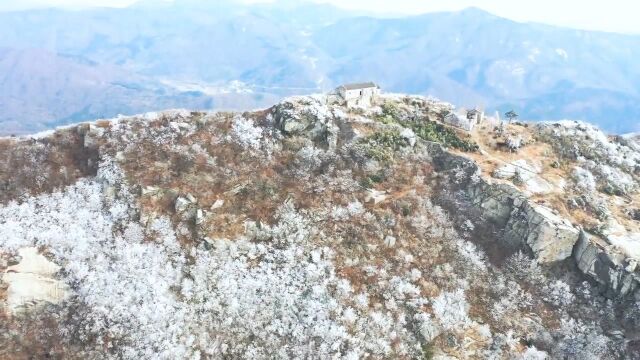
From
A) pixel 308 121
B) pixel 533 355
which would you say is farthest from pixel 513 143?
pixel 533 355

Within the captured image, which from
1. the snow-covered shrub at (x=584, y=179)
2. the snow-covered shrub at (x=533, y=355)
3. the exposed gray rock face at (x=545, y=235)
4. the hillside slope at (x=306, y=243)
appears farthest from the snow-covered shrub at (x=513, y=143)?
the snow-covered shrub at (x=533, y=355)

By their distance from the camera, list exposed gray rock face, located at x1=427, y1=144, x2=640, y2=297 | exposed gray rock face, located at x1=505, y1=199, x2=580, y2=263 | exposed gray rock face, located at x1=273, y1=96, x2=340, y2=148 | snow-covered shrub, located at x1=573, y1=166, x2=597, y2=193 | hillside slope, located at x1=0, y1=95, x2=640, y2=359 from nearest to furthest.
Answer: hillside slope, located at x1=0, y1=95, x2=640, y2=359 < exposed gray rock face, located at x1=427, y1=144, x2=640, y2=297 < exposed gray rock face, located at x1=505, y1=199, x2=580, y2=263 < snow-covered shrub, located at x1=573, y1=166, x2=597, y2=193 < exposed gray rock face, located at x1=273, y1=96, x2=340, y2=148

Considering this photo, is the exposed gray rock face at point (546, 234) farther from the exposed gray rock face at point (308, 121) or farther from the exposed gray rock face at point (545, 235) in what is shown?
the exposed gray rock face at point (308, 121)

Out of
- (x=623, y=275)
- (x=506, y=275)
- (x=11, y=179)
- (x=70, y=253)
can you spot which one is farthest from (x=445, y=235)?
(x=11, y=179)

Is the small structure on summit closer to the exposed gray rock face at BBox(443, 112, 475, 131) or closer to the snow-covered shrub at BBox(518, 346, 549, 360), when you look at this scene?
the exposed gray rock face at BBox(443, 112, 475, 131)

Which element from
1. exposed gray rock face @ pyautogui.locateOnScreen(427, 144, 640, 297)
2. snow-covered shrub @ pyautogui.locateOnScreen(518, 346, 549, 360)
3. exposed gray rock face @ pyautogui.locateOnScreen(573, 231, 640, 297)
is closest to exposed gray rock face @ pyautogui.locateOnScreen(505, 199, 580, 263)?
exposed gray rock face @ pyautogui.locateOnScreen(427, 144, 640, 297)

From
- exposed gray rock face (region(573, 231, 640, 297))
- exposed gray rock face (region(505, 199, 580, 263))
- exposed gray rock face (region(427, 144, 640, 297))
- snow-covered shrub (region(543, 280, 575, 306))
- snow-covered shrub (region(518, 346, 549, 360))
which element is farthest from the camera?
exposed gray rock face (region(505, 199, 580, 263))
